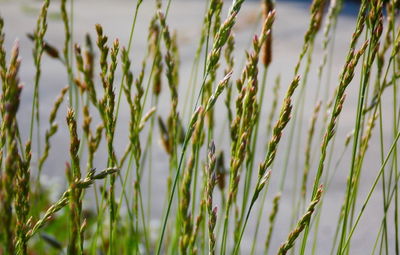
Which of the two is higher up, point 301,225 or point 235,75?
point 235,75

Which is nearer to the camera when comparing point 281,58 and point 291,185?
point 291,185

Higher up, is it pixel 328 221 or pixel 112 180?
pixel 112 180

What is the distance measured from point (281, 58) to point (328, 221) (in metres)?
1.55

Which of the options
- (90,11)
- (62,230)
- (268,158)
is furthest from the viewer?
(90,11)

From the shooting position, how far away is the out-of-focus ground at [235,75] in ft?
7.39

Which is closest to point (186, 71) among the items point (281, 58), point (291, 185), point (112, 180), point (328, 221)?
point (281, 58)

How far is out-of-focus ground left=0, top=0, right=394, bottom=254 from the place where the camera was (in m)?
2.25

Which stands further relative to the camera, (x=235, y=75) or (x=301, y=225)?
(x=235, y=75)

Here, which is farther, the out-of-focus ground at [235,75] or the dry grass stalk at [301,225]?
the out-of-focus ground at [235,75]

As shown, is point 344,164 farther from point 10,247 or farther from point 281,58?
point 10,247

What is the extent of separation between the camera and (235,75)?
3.12 meters

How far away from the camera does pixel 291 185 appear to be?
255 cm

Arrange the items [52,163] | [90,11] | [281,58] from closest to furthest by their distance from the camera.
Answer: [52,163]
[281,58]
[90,11]

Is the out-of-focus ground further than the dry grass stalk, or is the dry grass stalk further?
the out-of-focus ground
